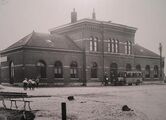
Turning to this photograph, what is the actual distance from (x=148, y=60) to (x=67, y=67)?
18300 millimetres

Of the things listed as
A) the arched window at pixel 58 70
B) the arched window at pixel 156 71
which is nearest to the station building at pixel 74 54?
the arched window at pixel 58 70

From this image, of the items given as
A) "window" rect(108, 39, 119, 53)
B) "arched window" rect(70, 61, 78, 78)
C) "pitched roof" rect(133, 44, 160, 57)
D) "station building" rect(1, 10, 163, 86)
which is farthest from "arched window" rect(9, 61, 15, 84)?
"pitched roof" rect(133, 44, 160, 57)

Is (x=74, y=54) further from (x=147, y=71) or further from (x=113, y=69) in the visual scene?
(x=147, y=71)

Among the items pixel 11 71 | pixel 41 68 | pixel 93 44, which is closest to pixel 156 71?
pixel 93 44

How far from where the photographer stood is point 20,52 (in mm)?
33656

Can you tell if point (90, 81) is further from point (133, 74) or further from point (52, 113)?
point (52, 113)

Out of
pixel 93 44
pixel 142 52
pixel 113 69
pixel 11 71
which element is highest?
pixel 93 44

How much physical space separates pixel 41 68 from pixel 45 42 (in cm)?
368

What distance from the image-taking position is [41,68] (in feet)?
113

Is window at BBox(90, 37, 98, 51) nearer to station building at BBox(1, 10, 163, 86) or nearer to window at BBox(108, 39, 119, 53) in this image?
station building at BBox(1, 10, 163, 86)

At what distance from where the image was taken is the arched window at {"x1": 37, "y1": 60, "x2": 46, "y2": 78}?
34.2 meters

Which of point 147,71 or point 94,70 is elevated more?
point 94,70

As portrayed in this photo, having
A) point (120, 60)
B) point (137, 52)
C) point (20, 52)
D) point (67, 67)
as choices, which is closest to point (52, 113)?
point (20, 52)

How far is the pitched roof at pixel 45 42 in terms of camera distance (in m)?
34.6
